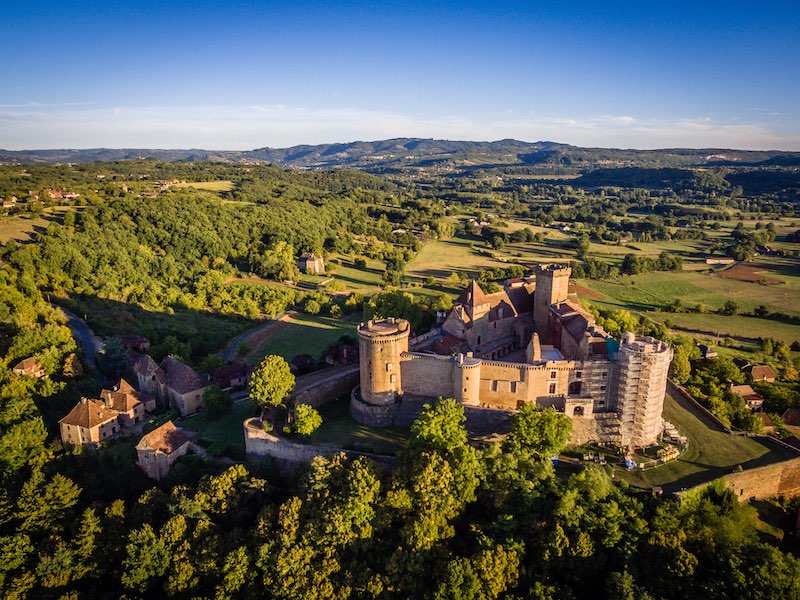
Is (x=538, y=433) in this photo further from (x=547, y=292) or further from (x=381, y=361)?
(x=547, y=292)

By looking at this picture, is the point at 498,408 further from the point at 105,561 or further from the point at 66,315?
the point at 66,315

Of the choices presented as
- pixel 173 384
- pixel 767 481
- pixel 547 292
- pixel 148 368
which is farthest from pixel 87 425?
pixel 767 481

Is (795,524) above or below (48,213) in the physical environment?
below

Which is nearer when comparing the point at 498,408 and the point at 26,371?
the point at 498,408

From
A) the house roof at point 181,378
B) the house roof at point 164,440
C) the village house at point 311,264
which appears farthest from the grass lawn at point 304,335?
the village house at point 311,264

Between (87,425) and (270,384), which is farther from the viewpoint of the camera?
(87,425)

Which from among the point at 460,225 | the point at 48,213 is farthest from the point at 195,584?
the point at 460,225
